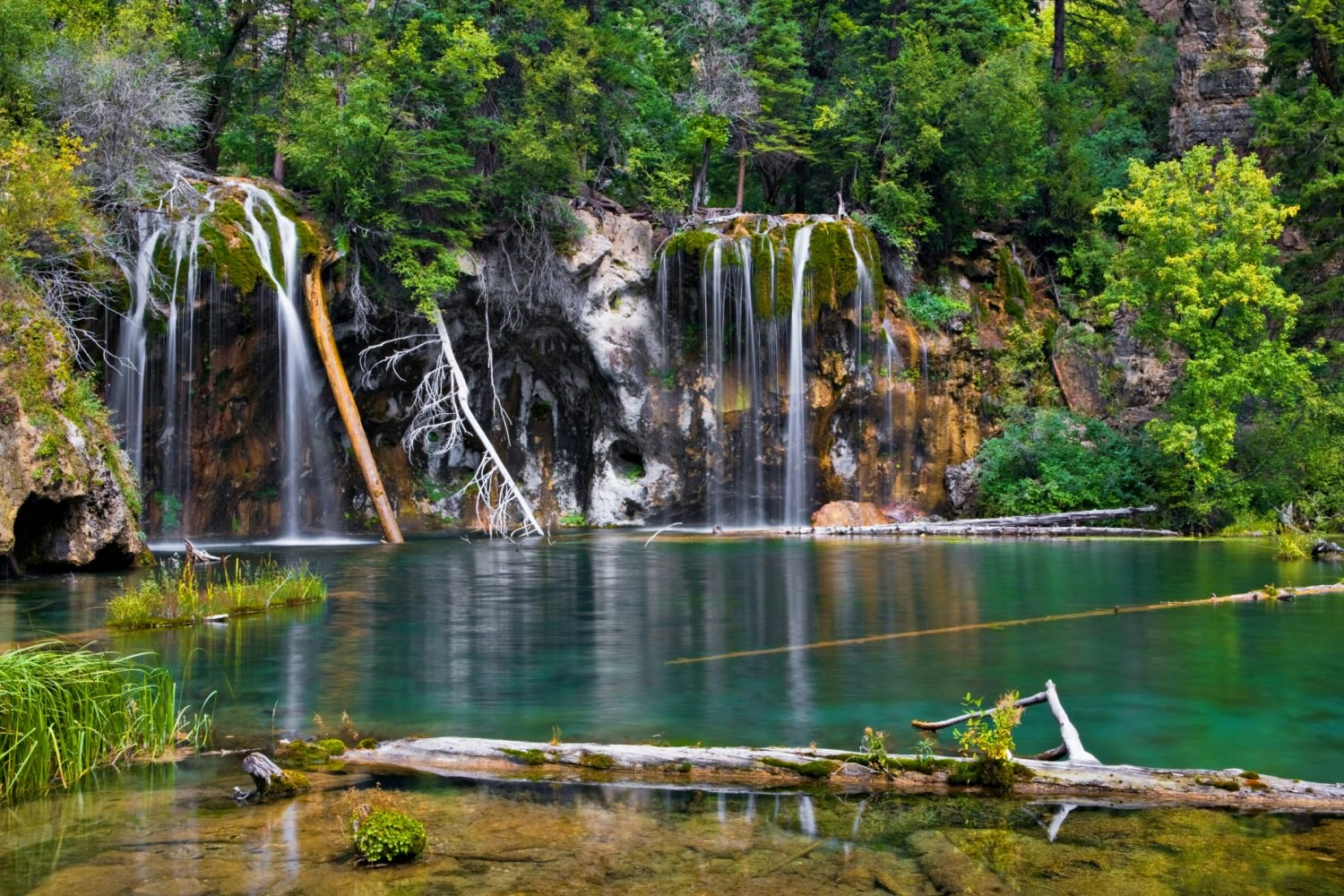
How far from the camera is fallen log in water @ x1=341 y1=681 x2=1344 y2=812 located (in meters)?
5.82

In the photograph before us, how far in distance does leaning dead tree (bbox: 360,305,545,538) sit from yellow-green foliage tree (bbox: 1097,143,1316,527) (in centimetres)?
1559

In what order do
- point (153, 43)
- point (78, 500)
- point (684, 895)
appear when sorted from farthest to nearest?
1. point (153, 43)
2. point (78, 500)
3. point (684, 895)

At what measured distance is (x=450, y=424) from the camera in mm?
25984

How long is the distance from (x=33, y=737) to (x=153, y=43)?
70.2 feet

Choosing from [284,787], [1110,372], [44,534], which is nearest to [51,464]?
[44,534]

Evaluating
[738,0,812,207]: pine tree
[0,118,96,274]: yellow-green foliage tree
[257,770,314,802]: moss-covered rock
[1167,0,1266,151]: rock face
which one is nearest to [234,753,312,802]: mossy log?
→ [257,770,314,802]: moss-covered rock

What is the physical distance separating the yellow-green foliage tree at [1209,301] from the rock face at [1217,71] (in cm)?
1054

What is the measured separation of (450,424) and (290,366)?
3943 mm

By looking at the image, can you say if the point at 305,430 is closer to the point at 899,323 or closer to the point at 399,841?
the point at 899,323

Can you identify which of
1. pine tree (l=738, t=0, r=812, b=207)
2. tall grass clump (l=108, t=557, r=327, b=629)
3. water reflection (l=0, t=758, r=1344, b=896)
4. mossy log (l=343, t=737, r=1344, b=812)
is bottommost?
water reflection (l=0, t=758, r=1344, b=896)

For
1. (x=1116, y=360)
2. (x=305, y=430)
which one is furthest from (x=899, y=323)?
(x=305, y=430)

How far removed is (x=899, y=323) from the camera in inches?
1207

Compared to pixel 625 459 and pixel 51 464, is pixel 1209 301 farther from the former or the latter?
pixel 51 464

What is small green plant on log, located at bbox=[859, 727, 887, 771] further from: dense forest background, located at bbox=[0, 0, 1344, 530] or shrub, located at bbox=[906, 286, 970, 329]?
shrub, located at bbox=[906, 286, 970, 329]
